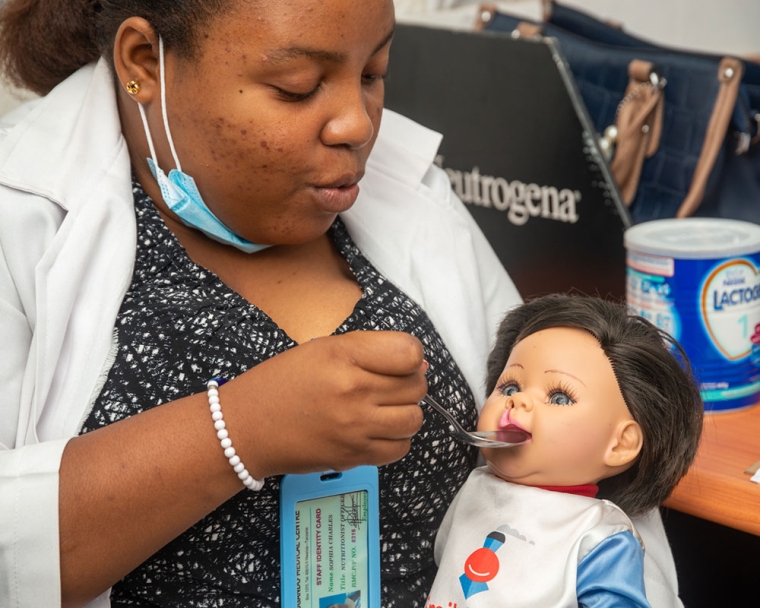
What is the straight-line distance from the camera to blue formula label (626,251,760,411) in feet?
4.45

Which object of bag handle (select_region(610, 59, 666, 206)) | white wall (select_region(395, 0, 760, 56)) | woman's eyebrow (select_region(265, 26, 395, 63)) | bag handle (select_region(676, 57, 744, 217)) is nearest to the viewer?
woman's eyebrow (select_region(265, 26, 395, 63))


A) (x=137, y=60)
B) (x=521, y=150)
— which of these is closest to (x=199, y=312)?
(x=137, y=60)

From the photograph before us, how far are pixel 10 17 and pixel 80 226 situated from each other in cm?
41

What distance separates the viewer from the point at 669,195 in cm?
178

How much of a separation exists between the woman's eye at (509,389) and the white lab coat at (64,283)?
14cm

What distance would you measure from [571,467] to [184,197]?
0.57 metres

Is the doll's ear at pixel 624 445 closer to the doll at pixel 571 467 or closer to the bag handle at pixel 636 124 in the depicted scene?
the doll at pixel 571 467

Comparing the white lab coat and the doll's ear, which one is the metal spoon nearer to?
the doll's ear

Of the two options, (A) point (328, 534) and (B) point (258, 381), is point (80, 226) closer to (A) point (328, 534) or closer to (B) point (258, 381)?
(B) point (258, 381)

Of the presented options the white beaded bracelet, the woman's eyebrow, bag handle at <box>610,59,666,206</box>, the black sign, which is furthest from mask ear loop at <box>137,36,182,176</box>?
bag handle at <box>610,59,666,206</box>

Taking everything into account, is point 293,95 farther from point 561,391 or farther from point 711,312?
point 711,312

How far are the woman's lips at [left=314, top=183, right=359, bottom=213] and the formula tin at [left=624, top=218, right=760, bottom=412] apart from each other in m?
0.47

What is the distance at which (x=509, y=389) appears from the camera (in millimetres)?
1173

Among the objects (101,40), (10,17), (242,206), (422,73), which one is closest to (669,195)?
(422,73)
